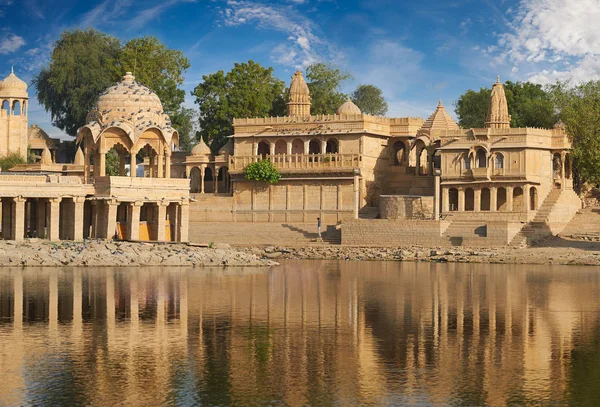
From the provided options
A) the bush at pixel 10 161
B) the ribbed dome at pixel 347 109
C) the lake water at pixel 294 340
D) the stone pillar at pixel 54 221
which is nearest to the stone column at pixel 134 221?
the stone pillar at pixel 54 221

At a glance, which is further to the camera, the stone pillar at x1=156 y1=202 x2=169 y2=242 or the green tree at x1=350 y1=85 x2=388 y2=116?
the green tree at x1=350 y1=85 x2=388 y2=116

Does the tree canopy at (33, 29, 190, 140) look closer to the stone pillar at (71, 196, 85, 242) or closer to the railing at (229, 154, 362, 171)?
the railing at (229, 154, 362, 171)

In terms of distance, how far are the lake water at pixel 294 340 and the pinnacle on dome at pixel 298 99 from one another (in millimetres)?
27976

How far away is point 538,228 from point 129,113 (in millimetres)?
21134

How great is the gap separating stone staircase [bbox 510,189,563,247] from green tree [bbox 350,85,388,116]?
4652cm

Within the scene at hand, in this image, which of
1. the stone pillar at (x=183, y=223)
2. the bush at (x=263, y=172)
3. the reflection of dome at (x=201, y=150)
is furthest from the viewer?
the reflection of dome at (x=201, y=150)

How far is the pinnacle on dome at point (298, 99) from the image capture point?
71750 mm

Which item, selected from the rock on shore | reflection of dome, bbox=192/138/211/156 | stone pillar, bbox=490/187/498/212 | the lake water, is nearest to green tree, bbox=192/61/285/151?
reflection of dome, bbox=192/138/211/156

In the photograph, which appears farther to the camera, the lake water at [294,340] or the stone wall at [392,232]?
the stone wall at [392,232]

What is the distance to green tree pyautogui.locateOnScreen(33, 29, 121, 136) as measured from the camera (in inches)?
3329

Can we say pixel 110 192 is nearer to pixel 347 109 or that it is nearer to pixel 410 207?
pixel 410 207

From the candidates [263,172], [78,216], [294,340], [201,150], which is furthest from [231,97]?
[294,340]

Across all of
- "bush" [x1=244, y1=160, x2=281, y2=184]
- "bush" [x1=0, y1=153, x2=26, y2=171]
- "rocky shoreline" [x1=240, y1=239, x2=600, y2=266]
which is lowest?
"rocky shoreline" [x1=240, y1=239, x2=600, y2=266]

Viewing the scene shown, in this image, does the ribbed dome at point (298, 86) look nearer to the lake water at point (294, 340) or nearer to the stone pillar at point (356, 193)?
the stone pillar at point (356, 193)
